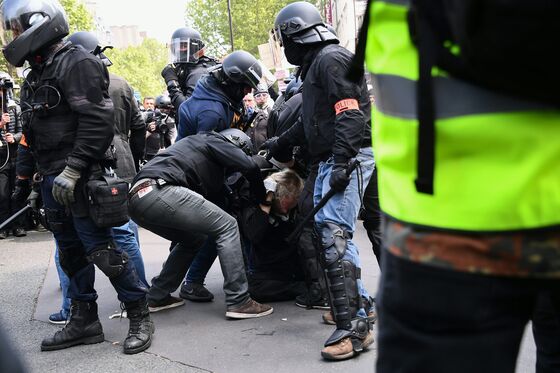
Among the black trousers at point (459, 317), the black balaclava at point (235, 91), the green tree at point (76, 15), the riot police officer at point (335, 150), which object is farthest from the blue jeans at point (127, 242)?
the green tree at point (76, 15)

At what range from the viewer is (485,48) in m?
0.93

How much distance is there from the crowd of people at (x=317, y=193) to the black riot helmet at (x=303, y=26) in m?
0.01

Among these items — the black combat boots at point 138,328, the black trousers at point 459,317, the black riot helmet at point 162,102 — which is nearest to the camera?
the black trousers at point 459,317

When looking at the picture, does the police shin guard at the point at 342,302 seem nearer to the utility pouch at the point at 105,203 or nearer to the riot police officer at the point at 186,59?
the utility pouch at the point at 105,203

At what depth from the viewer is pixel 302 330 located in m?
4.09

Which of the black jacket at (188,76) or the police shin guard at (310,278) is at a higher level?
the black jacket at (188,76)

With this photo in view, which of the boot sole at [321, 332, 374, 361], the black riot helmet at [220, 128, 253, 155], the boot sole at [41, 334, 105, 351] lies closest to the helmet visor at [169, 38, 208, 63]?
A: the black riot helmet at [220, 128, 253, 155]

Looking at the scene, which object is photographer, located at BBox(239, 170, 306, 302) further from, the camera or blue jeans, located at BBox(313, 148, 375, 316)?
the camera

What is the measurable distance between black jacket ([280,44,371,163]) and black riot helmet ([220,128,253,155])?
72 cm

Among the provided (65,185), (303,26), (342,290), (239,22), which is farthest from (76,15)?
(342,290)

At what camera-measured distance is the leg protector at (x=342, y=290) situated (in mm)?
3539

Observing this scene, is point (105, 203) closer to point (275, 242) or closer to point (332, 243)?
point (332, 243)

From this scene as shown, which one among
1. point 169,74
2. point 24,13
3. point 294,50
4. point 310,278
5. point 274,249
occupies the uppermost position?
point 24,13

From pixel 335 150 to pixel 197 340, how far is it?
1.52 m
